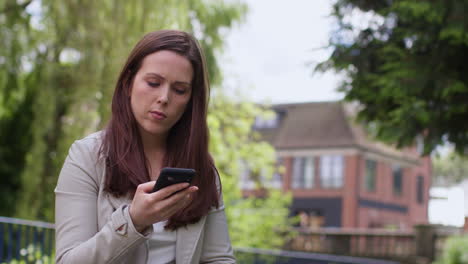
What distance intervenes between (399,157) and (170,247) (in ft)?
117

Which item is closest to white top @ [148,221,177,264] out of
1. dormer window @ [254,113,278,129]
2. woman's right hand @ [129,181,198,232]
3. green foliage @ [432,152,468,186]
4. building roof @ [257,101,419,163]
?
Answer: woman's right hand @ [129,181,198,232]

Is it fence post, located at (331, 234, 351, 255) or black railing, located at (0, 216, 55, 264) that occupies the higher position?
black railing, located at (0, 216, 55, 264)

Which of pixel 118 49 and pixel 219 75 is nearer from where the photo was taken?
pixel 118 49

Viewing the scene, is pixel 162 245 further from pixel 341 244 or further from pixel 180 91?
pixel 341 244

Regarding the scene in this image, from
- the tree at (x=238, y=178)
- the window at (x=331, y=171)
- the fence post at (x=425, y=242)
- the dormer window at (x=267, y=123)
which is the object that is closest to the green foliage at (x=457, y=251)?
the tree at (x=238, y=178)

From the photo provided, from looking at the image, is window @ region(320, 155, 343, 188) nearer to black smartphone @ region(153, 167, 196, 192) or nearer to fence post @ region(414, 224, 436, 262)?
fence post @ region(414, 224, 436, 262)

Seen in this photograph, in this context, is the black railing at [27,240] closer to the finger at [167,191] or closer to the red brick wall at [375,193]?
the finger at [167,191]

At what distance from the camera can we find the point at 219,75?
1443 cm

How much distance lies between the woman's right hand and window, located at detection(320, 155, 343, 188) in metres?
32.6

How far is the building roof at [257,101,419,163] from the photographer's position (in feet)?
109

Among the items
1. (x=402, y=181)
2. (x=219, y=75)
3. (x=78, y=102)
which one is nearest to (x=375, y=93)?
(x=78, y=102)

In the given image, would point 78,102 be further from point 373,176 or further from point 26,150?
point 373,176

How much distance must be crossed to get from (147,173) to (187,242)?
22 cm

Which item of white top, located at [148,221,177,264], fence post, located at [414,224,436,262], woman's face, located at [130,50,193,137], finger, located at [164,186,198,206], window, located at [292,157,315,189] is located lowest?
fence post, located at [414,224,436,262]
